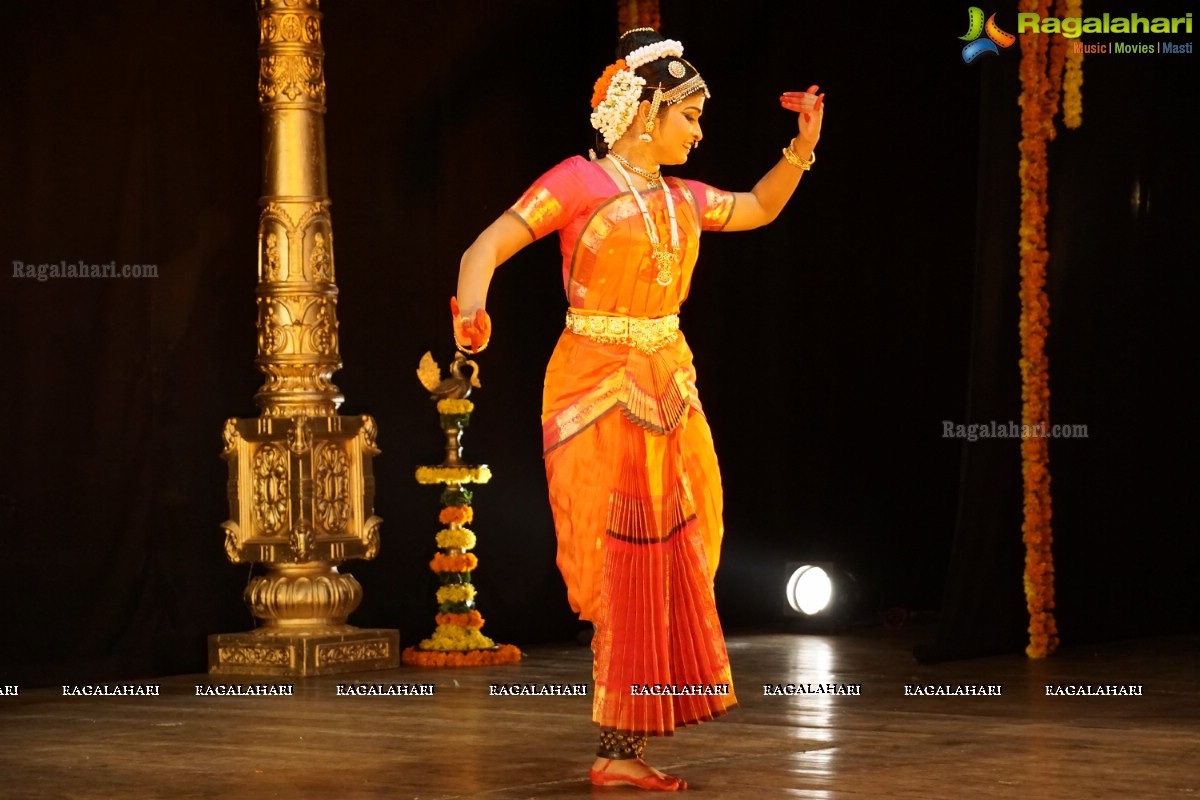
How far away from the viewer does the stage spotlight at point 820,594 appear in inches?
300

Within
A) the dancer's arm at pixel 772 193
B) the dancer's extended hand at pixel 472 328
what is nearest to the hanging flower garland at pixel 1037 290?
the dancer's arm at pixel 772 193

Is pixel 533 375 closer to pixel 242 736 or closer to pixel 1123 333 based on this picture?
pixel 1123 333

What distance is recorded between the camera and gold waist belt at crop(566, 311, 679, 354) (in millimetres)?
3936

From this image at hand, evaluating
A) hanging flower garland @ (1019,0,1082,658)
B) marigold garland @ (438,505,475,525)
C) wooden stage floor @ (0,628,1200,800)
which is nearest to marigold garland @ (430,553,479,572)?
marigold garland @ (438,505,475,525)

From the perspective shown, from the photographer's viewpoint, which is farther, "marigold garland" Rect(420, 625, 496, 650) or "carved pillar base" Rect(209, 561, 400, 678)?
"marigold garland" Rect(420, 625, 496, 650)

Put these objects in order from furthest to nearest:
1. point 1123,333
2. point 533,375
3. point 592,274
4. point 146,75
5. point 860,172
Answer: point 860,172, point 533,375, point 1123,333, point 146,75, point 592,274

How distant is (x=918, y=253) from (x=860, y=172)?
0.41m

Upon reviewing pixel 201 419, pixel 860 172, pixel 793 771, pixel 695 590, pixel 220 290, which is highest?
pixel 860 172

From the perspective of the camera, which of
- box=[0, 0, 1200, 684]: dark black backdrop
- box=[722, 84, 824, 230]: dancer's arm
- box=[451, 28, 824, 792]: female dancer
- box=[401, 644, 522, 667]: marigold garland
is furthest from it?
box=[401, 644, 522, 667]: marigold garland

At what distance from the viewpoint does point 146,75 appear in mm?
6230

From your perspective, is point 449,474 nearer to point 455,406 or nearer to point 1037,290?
point 455,406

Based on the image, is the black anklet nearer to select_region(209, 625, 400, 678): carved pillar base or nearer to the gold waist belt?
the gold waist belt

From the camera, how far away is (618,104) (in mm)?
3961

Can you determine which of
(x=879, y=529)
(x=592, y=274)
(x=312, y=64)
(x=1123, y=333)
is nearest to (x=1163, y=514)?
(x=1123, y=333)
